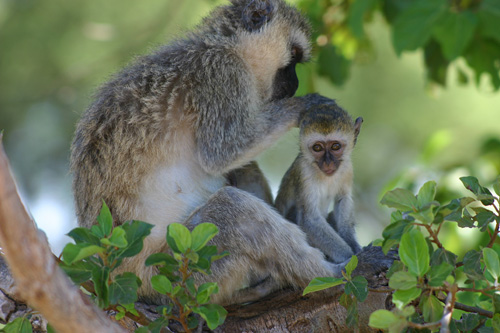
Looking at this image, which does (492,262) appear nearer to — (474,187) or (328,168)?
(474,187)

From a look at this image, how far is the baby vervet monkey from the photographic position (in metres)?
4.07

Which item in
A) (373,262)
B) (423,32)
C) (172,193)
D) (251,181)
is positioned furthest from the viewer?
(423,32)

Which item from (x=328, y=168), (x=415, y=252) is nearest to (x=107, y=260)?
(x=415, y=252)

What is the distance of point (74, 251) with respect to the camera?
7.90 ft

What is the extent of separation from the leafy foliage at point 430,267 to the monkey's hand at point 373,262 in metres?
0.56

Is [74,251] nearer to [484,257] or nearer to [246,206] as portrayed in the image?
[246,206]

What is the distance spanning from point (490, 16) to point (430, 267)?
2813mm

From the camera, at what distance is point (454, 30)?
4773 mm

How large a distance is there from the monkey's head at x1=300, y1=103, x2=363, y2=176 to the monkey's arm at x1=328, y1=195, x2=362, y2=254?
30cm

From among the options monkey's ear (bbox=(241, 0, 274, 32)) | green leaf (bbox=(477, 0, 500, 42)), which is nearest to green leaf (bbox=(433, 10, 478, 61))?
green leaf (bbox=(477, 0, 500, 42))

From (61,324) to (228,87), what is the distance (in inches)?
85.7

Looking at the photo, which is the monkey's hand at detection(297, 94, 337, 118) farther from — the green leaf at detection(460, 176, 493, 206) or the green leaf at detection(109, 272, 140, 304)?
the green leaf at detection(109, 272, 140, 304)

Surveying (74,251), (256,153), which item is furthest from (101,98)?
(74,251)

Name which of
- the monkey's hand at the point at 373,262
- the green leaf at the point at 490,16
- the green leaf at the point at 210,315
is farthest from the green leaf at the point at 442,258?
the green leaf at the point at 490,16
